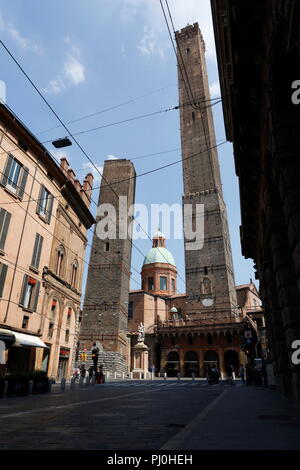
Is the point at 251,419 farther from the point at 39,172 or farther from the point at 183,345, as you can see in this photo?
the point at 183,345

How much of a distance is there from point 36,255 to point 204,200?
1138 inches

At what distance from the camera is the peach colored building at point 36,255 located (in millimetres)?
16547

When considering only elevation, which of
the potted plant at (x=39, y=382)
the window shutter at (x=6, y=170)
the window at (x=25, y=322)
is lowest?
the potted plant at (x=39, y=382)

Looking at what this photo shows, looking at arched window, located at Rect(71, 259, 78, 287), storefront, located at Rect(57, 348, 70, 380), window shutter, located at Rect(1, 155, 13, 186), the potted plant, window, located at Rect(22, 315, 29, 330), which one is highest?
window shutter, located at Rect(1, 155, 13, 186)

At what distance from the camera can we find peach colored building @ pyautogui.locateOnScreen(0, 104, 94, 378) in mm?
16547

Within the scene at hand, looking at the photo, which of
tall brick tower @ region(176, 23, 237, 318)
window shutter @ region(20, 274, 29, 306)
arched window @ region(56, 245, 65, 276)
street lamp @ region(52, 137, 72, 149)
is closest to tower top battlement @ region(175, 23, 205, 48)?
tall brick tower @ region(176, 23, 237, 318)

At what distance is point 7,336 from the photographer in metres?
15.1

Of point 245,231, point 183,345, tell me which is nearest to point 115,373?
point 183,345

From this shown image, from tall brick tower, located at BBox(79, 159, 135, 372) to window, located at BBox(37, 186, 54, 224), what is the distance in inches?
501

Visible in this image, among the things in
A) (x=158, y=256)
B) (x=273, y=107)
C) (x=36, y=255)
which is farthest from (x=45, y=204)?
(x=158, y=256)

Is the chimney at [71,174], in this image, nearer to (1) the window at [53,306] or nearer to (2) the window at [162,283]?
(1) the window at [53,306]

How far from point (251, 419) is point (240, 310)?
36.8 meters

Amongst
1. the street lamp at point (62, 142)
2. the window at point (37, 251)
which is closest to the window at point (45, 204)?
the window at point (37, 251)

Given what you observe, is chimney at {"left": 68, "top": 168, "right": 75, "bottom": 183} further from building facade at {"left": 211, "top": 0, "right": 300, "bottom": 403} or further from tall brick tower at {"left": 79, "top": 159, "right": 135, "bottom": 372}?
building facade at {"left": 211, "top": 0, "right": 300, "bottom": 403}
